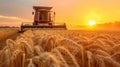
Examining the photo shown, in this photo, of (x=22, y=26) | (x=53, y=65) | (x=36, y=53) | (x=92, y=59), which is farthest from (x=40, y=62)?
(x=22, y=26)

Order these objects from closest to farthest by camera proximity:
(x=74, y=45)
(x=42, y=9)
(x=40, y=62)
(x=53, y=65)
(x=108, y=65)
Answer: (x=53, y=65), (x=40, y=62), (x=108, y=65), (x=74, y=45), (x=42, y=9)

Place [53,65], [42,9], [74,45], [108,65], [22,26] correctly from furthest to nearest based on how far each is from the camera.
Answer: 1. [42,9]
2. [22,26]
3. [74,45]
4. [108,65]
5. [53,65]

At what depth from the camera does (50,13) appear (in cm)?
3969

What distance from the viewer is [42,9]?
1554 inches

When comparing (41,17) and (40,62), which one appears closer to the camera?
(40,62)

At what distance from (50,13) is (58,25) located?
12.1 feet

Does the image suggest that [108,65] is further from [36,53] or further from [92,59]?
[36,53]

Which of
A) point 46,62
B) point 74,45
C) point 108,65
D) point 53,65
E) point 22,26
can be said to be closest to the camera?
point 53,65

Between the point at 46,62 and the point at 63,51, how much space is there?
79 cm

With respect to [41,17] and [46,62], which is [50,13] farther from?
[46,62]

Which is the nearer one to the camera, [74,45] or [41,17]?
[74,45]

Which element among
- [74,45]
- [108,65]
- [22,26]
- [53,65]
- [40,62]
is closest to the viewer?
[53,65]

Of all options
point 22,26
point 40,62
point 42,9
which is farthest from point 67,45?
point 42,9

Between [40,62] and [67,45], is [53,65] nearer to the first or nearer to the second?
[40,62]
